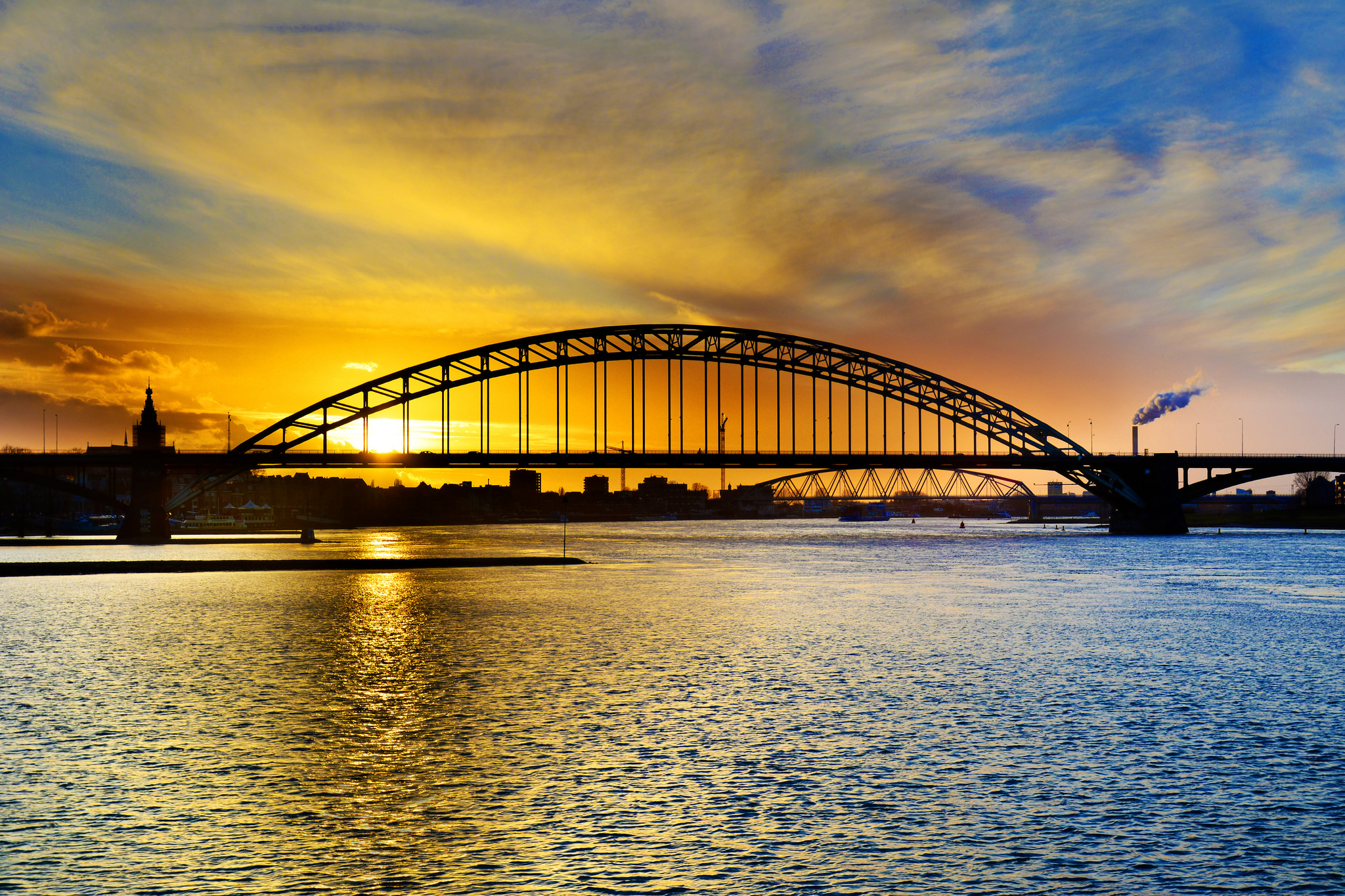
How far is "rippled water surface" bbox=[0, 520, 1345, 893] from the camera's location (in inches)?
355

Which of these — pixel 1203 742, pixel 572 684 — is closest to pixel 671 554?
pixel 572 684

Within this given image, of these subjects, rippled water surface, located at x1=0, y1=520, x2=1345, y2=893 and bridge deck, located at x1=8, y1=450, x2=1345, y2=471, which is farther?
bridge deck, located at x1=8, y1=450, x2=1345, y2=471

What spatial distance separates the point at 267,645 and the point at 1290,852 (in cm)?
2072

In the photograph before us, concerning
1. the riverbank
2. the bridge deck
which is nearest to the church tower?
the bridge deck

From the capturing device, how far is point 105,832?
984 centimetres

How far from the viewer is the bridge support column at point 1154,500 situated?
12331cm

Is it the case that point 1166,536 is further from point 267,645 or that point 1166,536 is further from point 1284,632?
point 267,645

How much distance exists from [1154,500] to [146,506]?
356 ft

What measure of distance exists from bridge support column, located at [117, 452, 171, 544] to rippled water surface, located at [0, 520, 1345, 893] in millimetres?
72648

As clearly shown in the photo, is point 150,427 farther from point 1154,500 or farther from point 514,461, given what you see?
point 1154,500

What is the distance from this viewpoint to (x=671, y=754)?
13.1 metres

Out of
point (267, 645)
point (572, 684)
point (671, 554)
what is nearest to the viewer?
point (572, 684)

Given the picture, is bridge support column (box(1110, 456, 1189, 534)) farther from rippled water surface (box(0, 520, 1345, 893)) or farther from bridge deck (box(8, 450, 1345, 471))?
rippled water surface (box(0, 520, 1345, 893))

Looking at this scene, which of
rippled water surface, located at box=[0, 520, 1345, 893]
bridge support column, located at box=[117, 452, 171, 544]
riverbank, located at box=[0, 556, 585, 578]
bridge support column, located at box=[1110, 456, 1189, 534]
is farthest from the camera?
bridge support column, located at box=[1110, 456, 1189, 534]
